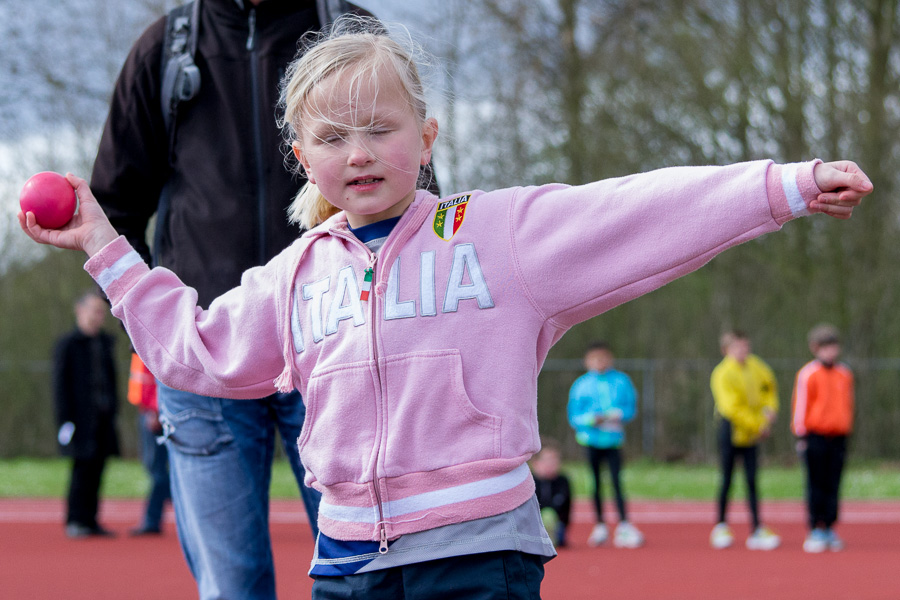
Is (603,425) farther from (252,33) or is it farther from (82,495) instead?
(252,33)

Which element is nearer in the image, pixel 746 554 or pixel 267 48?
pixel 267 48

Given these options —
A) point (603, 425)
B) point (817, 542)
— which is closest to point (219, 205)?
point (603, 425)

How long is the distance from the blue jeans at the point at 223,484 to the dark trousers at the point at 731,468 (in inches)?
260

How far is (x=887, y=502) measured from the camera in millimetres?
12211

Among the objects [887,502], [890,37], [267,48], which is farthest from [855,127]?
[267,48]

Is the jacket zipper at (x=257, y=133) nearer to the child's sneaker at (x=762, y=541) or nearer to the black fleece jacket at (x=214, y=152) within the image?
the black fleece jacket at (x=214, y=152)

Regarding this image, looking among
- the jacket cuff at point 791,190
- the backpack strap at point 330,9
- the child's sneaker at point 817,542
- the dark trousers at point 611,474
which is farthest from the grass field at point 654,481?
the jacket cuff at point 791,190

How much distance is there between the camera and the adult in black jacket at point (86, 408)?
976 centimetres

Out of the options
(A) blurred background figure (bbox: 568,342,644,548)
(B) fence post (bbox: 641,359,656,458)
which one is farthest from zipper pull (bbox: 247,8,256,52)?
(B) fence post (bbox: 641,359,656,458)

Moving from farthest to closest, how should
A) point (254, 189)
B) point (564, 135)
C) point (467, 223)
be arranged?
→ point (564, 135), point (254, 189), point (467, 223)

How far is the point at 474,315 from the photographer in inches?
80.2

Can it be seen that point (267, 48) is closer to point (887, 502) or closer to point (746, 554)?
point (746, 554)

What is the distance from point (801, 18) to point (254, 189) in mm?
16307

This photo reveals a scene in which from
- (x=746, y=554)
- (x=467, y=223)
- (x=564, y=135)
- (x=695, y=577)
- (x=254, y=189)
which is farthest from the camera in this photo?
(x=564, y=135)
